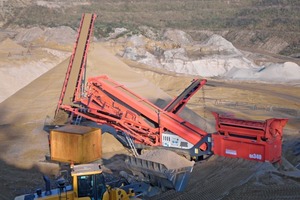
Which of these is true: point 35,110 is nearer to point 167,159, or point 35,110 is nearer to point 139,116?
point 139,116

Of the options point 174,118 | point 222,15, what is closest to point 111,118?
point 174,118

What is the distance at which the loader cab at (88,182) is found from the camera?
8.26 m

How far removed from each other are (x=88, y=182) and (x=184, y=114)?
992 centimetres

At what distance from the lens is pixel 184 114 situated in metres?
18.0

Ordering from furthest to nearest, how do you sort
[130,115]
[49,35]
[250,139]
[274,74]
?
[49,35], [274,74], [130,115], [250,139]

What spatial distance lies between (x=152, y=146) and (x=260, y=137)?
3.05 metres

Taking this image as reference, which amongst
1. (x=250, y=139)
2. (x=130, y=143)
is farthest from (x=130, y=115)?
(x=250, y=139)

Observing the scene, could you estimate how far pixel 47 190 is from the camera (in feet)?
28.6

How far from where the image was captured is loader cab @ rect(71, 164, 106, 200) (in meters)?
8.26

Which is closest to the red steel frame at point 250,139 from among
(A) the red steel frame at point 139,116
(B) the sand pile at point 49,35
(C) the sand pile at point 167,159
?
(A) the red steel frame at point 139,116

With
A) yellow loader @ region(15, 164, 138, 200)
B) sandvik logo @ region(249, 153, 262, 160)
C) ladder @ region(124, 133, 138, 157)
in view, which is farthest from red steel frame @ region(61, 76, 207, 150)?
yellow loader @ region(15, 164, 138, 200)

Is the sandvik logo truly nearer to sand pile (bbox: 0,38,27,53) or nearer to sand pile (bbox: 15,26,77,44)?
sand pile (bbox: 0,38,27,53)

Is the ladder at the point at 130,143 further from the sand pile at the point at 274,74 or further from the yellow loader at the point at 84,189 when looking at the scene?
the sand pile at the point at 274,74

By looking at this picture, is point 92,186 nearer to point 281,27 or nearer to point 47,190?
point 47,190
